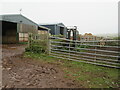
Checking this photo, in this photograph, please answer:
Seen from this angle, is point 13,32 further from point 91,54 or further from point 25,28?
point 91,54

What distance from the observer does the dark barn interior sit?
50.9 ft

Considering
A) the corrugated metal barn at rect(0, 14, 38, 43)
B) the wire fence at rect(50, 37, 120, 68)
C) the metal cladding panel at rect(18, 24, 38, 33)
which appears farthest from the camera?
the corrugated metal barn at rect(0, 14, 38, 43)

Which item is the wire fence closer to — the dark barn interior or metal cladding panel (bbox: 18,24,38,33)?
metal cladding panel (bbox: 18,24,38,33)

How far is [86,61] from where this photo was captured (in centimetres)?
536

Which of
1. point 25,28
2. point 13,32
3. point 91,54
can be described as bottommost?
point 91,54

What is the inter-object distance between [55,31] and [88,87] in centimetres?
2042

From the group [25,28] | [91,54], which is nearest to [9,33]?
[25,28]

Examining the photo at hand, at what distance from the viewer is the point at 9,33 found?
622 inches

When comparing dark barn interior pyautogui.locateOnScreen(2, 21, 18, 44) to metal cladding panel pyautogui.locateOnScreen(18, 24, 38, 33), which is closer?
metal cladding panel pyautogui.locateOnScreen(18, 24, 38, 33)

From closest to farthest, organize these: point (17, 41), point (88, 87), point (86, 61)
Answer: point (88, 87)
point (86, 61)
point (17, 41)

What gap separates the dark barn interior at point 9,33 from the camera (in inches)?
610

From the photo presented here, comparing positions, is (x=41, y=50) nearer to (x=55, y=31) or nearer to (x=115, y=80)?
(x=115, y=80)

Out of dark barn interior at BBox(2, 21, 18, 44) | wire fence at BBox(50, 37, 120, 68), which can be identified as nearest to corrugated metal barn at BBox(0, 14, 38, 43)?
dark barn interior at BBox(2, 21, 18, 44)

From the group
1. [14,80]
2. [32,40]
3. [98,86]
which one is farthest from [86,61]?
[32,40]
